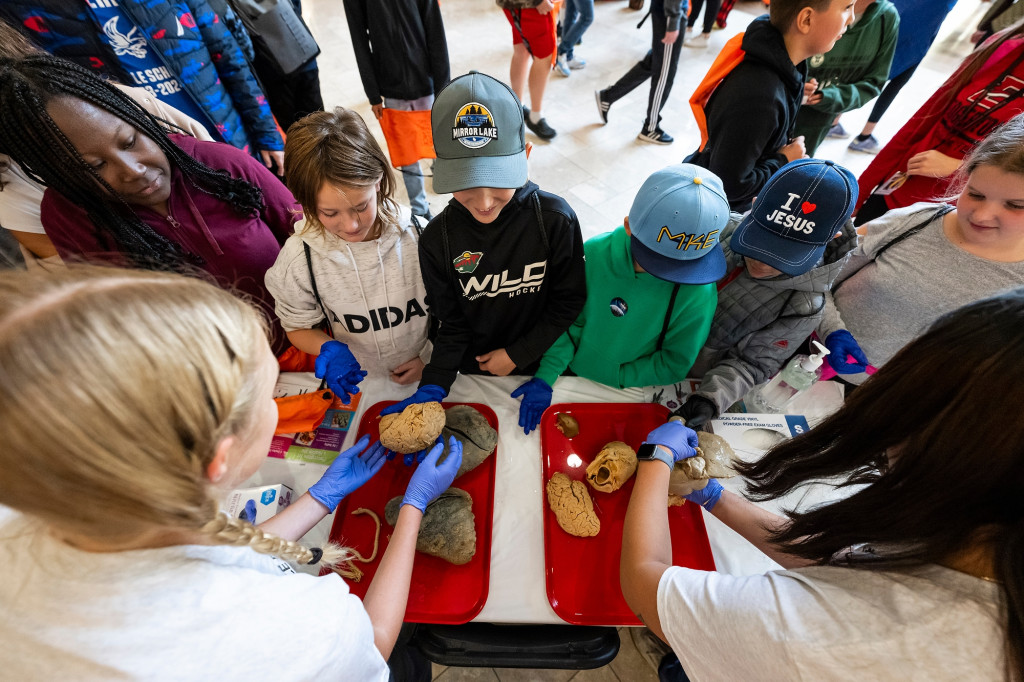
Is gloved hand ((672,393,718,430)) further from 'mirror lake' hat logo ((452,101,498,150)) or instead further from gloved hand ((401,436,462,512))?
'mirror lake' hat logo ((452,101,498,150))

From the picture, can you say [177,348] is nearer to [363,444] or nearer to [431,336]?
[363,444]

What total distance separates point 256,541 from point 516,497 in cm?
66

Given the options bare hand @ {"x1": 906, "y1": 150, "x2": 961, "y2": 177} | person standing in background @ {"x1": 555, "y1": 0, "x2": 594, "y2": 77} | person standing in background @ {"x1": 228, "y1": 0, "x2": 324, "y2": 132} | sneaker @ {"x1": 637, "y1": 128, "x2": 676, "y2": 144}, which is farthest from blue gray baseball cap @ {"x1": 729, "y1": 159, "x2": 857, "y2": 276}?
person standing in background @ {"x1": 555, "y1": 0, "x2": 594, "y2": 77}

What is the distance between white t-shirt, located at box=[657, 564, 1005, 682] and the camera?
1.82 ft

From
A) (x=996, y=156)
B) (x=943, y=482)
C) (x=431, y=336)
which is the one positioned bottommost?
(x=431, y=336)

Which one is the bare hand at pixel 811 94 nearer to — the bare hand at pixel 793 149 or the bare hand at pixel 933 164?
the bare hand at pixel 793 149

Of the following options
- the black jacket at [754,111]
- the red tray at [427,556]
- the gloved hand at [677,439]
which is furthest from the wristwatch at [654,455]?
the black jacket at [754,111]

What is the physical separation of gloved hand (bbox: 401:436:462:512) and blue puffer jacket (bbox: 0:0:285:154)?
5.40ft

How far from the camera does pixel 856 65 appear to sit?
2.03 meters

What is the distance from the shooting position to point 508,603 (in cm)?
106

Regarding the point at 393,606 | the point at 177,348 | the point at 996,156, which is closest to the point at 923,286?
the point at 996,156

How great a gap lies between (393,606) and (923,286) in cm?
169

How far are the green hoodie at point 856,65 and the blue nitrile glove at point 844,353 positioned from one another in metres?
1.33

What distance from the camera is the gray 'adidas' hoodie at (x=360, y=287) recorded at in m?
1.28
